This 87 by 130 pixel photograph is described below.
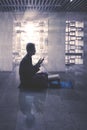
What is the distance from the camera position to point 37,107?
22.3ft

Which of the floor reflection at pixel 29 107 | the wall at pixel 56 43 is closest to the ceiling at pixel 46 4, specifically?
the wall at pixel 56 43

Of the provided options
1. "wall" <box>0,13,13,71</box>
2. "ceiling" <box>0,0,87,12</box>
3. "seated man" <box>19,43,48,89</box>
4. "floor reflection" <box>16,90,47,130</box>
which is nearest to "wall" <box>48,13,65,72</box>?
"ceiling" <box>0,0,87,12</box>

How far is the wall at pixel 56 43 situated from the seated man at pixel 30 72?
18.0ft

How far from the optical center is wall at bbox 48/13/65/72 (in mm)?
15047

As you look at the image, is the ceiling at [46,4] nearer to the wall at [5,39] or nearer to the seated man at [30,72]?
the wall at [5,39]

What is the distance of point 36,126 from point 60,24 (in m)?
10.6

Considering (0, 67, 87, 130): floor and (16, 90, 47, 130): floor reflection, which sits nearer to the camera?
(0, 67, 87, 130): floor

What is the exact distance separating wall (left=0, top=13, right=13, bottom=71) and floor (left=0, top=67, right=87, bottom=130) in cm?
539

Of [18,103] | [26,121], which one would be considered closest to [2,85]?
[18,103]

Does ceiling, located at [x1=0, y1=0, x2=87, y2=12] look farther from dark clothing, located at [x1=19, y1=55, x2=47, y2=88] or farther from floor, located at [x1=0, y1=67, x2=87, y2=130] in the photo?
floor, located at [x1=0, y1=67, x2=87, y2=130]

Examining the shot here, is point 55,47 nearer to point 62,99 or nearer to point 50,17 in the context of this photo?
point 50,17

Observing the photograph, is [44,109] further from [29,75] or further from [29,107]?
[29,75]

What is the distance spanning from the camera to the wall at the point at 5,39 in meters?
14.9

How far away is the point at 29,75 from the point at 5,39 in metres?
6.08
